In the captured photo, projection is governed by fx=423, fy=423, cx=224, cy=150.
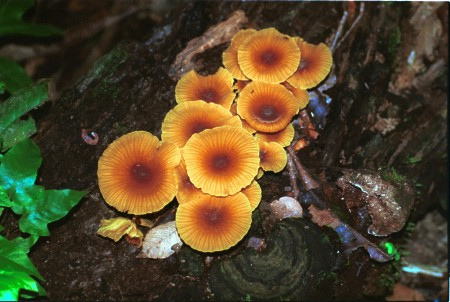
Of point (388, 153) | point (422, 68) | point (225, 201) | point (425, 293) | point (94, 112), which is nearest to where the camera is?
point (225, 201)

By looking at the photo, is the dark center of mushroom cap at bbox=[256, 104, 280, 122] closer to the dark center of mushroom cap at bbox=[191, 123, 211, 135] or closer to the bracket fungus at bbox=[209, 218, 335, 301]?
the dark center of mushroom cap at bbox=[191, 123, 211, 135]

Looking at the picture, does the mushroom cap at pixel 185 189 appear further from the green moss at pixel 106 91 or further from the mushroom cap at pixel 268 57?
the green moss at pixel 106 91

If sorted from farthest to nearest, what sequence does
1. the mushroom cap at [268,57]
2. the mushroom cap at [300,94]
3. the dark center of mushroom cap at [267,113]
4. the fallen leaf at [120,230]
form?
the mushroom cap at [300,94]
the mushroom cap at [268,57]
the dark center of mushroom cap at [267,113]
the fallen leaf at [120,230]

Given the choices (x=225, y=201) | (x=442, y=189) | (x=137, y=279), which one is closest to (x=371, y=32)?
(x=442, y=189)

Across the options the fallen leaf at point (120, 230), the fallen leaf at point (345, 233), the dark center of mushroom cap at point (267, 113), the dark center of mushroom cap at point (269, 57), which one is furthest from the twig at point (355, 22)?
the fallen leaf at point (120, 230)

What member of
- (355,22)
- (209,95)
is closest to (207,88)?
(209,95)

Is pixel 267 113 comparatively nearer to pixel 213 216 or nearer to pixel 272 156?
pixel 272 156

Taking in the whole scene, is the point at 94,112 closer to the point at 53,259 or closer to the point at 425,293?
the point at 53,259
